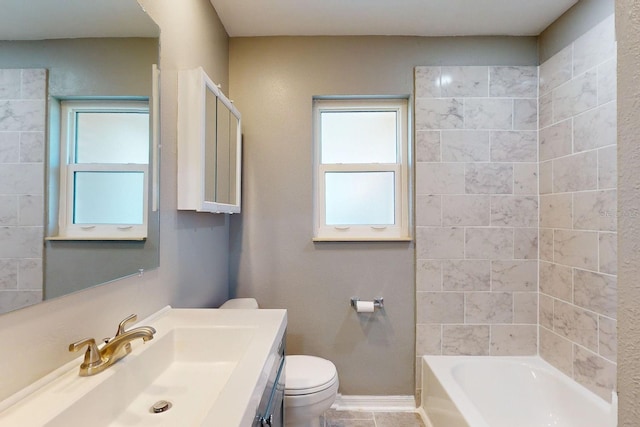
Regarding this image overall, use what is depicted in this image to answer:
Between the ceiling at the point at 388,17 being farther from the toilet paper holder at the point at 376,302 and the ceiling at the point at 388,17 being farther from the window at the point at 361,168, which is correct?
the toilet paper holder at the point at 376,302

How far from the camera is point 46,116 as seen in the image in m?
0.79

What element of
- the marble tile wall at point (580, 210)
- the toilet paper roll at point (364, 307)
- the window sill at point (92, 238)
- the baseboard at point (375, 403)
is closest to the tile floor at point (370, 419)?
the baseboard at point (375, 403)

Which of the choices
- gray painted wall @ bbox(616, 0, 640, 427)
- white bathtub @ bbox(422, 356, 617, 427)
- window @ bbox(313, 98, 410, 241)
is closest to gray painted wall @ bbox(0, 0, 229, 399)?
window @ bbox(313, 98, 410, 241)

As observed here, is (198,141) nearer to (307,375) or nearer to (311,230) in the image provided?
(311,230)

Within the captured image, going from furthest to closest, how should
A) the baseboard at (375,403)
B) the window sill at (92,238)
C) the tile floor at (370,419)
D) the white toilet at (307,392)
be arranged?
1. the baseboard at (375,403)
2. the tile floor at (370,419)
3. the white toilet at (307,392)
4. the window sill at (92,238)

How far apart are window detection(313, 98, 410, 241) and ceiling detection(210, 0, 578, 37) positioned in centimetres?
47

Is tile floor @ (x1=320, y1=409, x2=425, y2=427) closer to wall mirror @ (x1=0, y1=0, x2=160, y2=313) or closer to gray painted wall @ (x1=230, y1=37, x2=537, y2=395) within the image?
gray painted wall @ (x1=230, y1=37, x2=537, y2=395)

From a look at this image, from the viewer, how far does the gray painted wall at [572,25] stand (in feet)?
5.61

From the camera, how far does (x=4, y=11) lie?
70 centimetres

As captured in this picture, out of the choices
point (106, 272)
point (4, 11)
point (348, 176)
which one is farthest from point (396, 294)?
point (4, 11)

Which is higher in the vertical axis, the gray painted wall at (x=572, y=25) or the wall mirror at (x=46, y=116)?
the gray painted wall at (x=572, y=25)

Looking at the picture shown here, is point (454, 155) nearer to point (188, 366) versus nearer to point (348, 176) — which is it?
point (348, 176)

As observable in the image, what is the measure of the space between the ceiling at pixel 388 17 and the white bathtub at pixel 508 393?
7.23 feet

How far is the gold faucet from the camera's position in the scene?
0.85m
